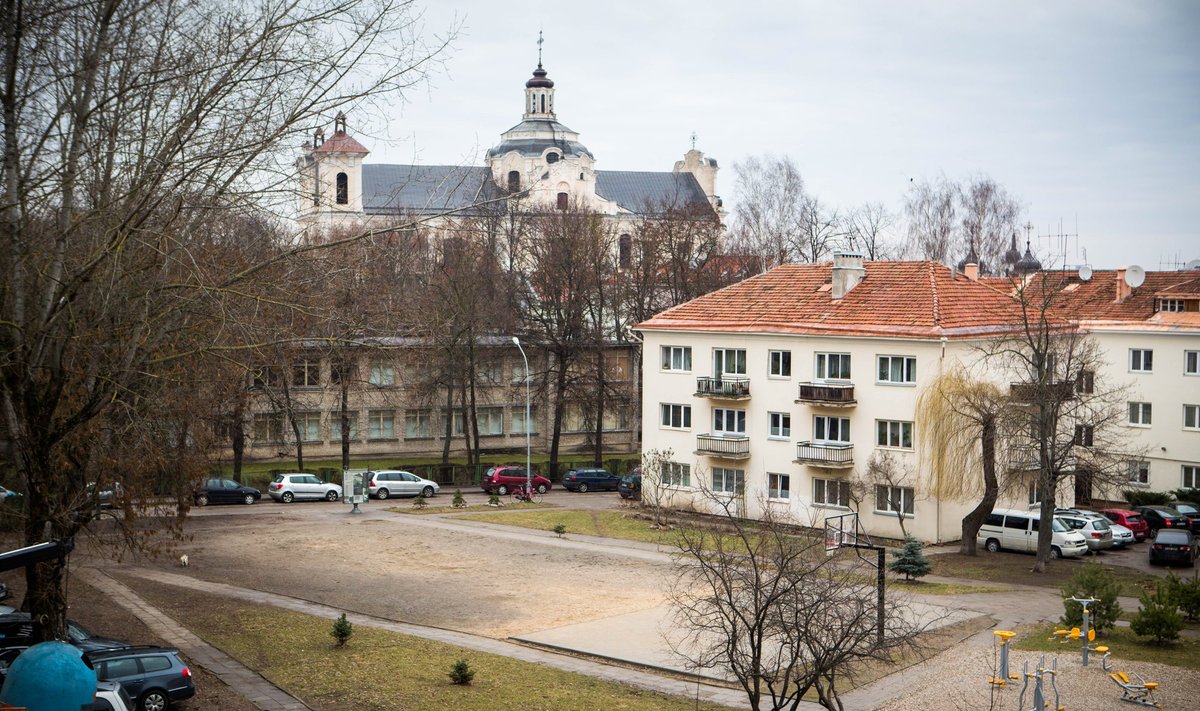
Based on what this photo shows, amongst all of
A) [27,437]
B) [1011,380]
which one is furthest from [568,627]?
[1011,380]

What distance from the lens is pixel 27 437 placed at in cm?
1554

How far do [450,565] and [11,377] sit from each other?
19.2m

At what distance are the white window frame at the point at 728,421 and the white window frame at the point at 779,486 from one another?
2110 mm

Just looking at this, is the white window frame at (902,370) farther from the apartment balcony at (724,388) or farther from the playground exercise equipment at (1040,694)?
the playground exercise equipment at (1040,694)

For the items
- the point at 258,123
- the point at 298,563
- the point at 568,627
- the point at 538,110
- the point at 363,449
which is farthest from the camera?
the point at 538,110

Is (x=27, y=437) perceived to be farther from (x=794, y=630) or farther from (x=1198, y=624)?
(x=1198, y=624)

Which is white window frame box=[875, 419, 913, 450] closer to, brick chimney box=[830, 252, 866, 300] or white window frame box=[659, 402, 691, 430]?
brick chimney box=[830, 252, 866, 300]

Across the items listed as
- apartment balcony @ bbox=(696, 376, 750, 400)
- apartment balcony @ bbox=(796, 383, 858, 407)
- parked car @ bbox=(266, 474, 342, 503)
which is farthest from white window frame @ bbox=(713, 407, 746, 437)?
parked car @ bbox=(266, 474, 342, 503)

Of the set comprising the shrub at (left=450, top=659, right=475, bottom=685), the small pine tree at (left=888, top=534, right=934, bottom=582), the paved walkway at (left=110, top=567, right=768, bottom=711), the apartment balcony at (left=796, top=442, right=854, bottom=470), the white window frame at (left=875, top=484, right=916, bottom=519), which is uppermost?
the apartment balcony at (left=796, top=442, right=854, bottom=470)

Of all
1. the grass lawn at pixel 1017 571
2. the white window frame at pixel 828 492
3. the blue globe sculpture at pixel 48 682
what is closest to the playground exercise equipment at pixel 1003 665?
the grass lawn at pixel 1017 571

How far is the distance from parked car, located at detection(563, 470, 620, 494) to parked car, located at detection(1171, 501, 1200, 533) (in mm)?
25080

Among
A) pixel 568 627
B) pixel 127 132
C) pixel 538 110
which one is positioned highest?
pixel 538 110

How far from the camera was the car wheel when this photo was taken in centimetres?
1748

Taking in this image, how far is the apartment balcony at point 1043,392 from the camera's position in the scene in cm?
3222
